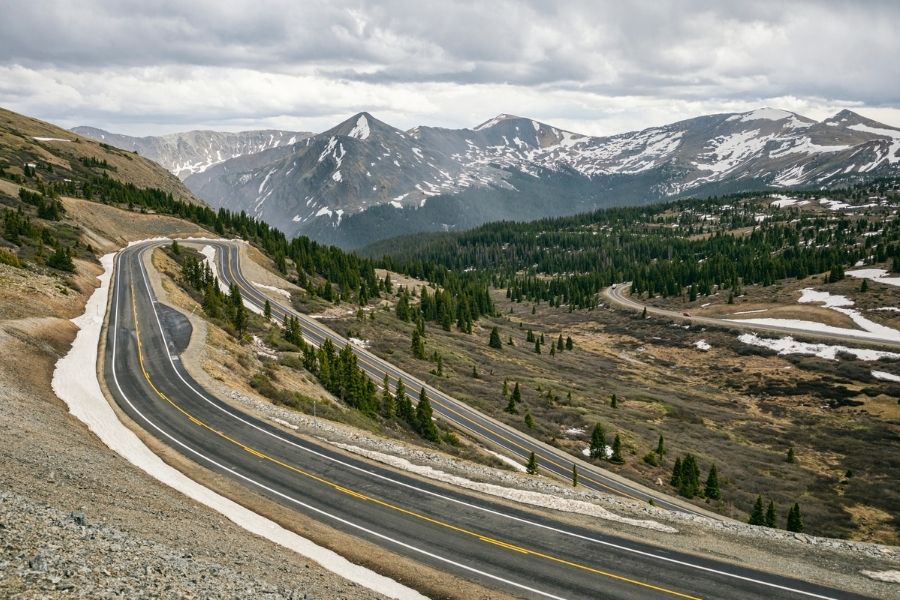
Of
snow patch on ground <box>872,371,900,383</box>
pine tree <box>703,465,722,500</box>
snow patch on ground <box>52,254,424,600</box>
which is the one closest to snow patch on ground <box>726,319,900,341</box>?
snow patch on ground <box>872,371,900,383</box>

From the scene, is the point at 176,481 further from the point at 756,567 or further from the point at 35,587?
the point at 756,567

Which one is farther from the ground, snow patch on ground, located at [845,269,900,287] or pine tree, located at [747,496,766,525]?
snow patch on ground, located at [845,269,900,287]

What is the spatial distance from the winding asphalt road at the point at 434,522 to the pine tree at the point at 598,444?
3596 centimetres

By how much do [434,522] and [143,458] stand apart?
16.7 meters

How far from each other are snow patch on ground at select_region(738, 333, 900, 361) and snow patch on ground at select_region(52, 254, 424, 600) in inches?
4726

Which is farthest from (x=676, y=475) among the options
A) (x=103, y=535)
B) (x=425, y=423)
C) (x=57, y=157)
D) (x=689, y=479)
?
(x=57, y=157)

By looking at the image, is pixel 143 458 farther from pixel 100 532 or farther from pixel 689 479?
pixel 689 479

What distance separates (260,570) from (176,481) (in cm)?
1154

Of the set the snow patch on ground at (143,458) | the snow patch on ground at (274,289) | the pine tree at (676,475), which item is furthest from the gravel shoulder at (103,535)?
the snow patch on ground at (274,289)

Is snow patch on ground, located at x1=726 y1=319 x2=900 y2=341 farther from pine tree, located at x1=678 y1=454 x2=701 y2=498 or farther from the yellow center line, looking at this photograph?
the yellow center line

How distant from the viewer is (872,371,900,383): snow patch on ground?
3755 inches

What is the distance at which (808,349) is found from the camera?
114188mm

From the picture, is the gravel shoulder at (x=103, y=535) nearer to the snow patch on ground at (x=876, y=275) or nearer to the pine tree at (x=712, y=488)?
the pine tree at (x=712, y=488)

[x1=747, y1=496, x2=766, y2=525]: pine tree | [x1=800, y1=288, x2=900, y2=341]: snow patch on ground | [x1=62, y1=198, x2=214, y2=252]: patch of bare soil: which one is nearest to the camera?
[x1=747, y1=496, x2=766, y2=525]: pine tree
